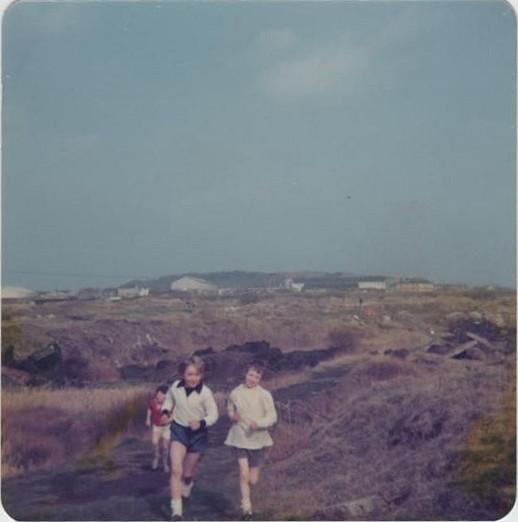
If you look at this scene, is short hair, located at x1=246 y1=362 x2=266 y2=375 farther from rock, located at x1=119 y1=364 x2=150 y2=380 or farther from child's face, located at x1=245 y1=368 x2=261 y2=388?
rock, located at x1=119 y1=364 x2=150 y2=380

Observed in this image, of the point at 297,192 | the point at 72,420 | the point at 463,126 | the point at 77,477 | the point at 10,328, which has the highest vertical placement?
the point at 463,126

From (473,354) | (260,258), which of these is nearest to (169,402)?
(260,258)

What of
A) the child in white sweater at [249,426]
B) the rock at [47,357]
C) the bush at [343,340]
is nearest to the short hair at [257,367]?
the child in white sweater at [249,426]

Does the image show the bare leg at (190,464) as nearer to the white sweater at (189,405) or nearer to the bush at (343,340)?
the white sweater at (189,405)

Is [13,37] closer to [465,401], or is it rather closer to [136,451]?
[136,451]

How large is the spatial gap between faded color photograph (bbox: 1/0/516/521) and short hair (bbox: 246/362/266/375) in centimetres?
1

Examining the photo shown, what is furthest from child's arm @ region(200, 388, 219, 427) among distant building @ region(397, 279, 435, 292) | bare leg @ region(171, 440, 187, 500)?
distant building @ region(397, 279, 435, 292)

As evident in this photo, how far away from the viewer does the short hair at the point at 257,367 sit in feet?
9.39

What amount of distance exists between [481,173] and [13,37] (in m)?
1.52

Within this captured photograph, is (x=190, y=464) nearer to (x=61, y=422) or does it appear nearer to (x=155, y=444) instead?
(x=155, y=444)

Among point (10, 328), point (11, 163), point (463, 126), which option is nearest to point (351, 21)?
point (463, 126)

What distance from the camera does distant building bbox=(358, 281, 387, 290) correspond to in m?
2.87

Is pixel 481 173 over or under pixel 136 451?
over

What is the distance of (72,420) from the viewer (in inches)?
112
